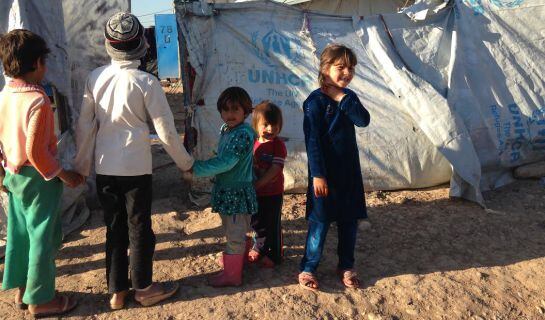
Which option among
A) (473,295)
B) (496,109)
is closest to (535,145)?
(496,109)

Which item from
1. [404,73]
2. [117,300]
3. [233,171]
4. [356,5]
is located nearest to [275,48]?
[404,73]

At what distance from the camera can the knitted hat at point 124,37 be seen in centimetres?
238

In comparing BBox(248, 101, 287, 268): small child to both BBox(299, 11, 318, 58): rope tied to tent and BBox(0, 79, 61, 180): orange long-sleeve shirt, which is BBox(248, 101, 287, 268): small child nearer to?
BBox(0, 79, 61, 180): orange long-sleeve shirt

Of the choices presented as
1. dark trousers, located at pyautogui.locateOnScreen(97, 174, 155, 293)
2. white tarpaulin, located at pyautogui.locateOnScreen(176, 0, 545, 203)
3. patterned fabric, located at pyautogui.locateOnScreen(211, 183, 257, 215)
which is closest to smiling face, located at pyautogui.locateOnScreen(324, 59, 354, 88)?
patterned fabric, located at pyautogui.locateOnScreen(211, 183, 257, 215)

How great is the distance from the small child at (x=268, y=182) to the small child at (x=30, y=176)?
1059 mm

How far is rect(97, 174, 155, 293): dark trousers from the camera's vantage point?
2559mm

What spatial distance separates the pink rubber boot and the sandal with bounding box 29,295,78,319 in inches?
31.8

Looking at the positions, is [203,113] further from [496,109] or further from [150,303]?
[496,109]

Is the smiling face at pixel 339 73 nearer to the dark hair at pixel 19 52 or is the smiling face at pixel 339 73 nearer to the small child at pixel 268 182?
the small child at pixel 268 182

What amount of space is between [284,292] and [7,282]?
61.1 inches

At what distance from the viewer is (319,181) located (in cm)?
269

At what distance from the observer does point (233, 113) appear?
8.85 feet

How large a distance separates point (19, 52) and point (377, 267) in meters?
2.50

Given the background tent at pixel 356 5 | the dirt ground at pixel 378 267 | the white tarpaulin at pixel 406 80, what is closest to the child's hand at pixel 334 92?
the dirt ground at pixel 378 267
